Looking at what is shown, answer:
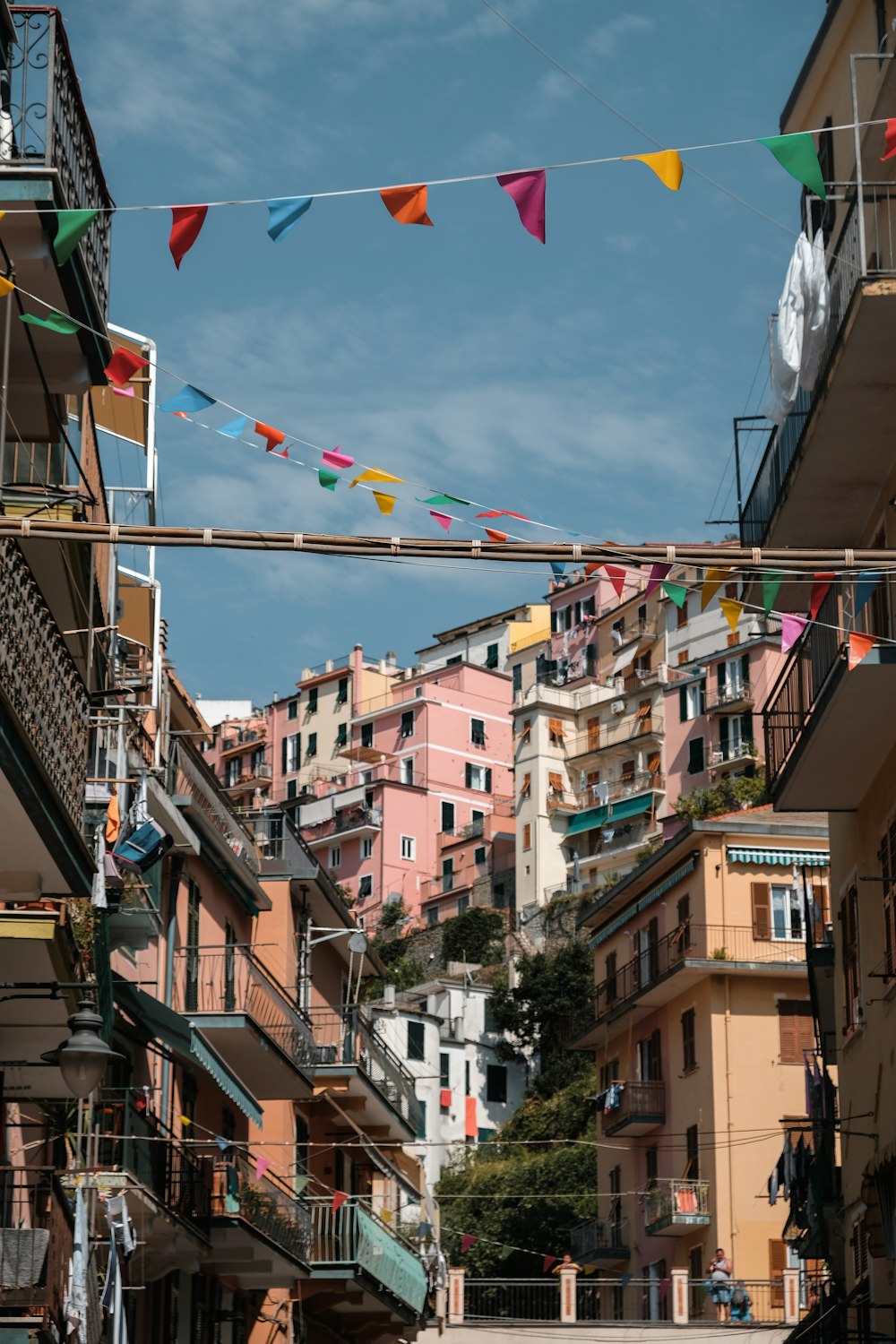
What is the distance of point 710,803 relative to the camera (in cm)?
8331

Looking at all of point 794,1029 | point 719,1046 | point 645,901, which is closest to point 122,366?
point 719,1046

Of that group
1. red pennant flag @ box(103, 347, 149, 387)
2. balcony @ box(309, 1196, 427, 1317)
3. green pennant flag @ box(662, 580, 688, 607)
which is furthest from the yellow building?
red pennant flag @ box(103, 347, 149, 387)

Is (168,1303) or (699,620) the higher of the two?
(699,620)

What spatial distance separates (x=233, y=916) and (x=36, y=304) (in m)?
18.2

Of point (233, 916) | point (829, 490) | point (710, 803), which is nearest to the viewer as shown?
point (829, 490)

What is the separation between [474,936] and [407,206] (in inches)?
3478

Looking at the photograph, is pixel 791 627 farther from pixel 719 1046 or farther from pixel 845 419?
pixel 719 1046

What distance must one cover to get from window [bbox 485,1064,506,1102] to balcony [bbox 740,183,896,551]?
66801mm

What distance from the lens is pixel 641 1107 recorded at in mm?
47156

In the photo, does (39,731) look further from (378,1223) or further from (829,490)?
(378,1223)

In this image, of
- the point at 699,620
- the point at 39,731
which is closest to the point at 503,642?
the point at 699,620

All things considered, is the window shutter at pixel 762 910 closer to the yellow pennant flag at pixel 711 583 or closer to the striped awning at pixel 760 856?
the striped awning at pixel 760 856

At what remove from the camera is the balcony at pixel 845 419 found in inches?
615

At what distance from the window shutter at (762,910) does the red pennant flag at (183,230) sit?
1342 inches
